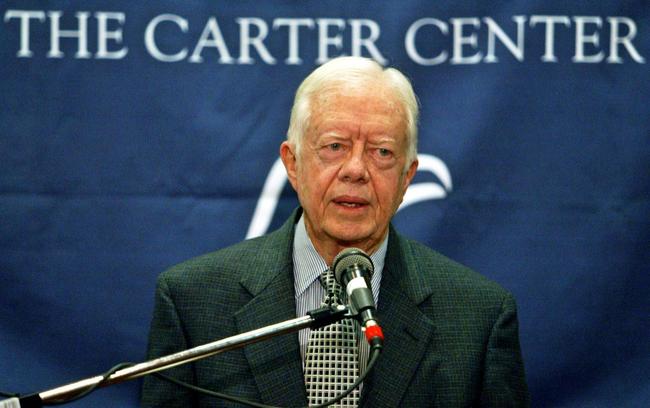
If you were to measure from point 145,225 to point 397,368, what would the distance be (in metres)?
1.24

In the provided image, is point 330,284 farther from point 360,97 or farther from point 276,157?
point 276,157

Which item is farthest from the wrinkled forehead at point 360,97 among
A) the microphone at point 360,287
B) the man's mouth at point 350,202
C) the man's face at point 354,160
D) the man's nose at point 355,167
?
the microphone at point 360,287

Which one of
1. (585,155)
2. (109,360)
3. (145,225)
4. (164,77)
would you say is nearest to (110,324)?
(109,360)

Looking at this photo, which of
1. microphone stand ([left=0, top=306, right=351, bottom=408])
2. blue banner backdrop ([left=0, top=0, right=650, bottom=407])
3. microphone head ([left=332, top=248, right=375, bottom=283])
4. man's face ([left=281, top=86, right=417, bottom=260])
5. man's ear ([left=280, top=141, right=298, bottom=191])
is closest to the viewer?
microphone stand ([left=0, top=306, right=351, bottom=408])

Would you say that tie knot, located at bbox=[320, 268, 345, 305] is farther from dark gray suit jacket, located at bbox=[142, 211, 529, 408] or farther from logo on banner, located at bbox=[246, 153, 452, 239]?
logo on banner, located at bbox=[246, 153, 452, 239]

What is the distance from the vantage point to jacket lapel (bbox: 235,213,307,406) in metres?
2.54

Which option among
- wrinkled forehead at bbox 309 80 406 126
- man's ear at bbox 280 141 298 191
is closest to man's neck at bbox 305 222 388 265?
man's ear at bbox 280 141 298 191

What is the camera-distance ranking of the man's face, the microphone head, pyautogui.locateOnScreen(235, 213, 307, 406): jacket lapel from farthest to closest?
the man's face < pyautogui.locateOnScreen(235, 213, 307, 406): jacket lapel < the microphone head

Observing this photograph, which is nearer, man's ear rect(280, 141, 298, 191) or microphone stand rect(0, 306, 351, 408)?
microphone stand rect(0, 306, 351, 408)

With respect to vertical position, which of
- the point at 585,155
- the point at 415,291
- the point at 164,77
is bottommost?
the point at 415,291

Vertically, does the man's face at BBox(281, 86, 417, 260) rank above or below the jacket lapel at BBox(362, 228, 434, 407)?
above

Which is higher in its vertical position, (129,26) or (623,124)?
(129,26)

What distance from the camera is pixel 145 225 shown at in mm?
3490

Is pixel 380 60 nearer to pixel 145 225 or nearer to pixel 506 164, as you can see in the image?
pixel 506 164
